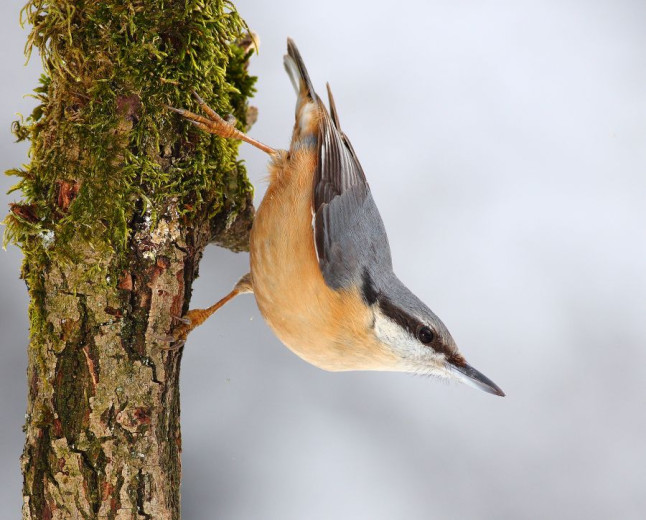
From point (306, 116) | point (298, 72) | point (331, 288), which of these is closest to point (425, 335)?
point (331, 288)

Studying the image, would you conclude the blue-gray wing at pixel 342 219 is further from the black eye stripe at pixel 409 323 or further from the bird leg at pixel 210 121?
the bird leg at pixel 210 121

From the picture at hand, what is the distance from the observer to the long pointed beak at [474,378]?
192 centimetres

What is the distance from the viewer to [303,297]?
1994 mm

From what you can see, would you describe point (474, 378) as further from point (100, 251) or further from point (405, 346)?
point (100, 251)

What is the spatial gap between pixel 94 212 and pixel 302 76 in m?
0.97

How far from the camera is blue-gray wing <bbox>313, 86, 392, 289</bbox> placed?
200 cm

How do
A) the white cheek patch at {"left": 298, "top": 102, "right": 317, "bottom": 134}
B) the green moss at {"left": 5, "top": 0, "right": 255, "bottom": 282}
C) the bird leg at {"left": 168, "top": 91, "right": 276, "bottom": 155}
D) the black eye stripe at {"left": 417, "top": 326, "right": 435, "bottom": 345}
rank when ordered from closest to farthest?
1. the green moss at {"left": 5, "top": 0, "right": 255, "bottom": 282}
2. the bird leg at {"left": 168, "top": 91, "right": 276, "bottom": 155}
3. the black eye stripe at {"left": 417, "top": 326, "right": 435, "bottom": 345}
4. the white cheek patch at {"left": 298, "top": 102, "right": 317, "bottom": 134}

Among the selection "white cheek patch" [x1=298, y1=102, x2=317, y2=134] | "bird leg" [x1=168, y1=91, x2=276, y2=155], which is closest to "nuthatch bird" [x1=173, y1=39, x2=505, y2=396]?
"bird leg" [x1=168, y1=91, x2=276, y2=155]

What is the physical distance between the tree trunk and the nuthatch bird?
0.18m

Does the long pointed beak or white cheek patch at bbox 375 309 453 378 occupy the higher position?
white cheek patch at bbox 375 309 453 378

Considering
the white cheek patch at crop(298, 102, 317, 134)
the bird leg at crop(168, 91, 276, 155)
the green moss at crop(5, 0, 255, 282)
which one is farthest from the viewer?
the white cheek patch at crop(298, 102, 317, 134)

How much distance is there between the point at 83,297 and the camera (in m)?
1.73

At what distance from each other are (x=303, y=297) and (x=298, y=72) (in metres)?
0.87

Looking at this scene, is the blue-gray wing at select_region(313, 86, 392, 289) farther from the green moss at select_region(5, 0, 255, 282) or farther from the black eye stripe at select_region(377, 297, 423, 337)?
the green moss at select_region(5, 0, 255, 282)
